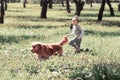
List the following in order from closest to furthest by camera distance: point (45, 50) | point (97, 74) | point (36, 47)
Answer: point (97, 74) < point (36, 47) < point (45, 50)

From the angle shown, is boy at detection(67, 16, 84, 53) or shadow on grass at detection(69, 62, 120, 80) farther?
boy at detection(67, 16, 84, 53)

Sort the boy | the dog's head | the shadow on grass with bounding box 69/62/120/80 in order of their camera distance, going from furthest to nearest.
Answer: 1. the boy
2. the dog's head
3. the shadow on grass with bounding box 69/62/120/80

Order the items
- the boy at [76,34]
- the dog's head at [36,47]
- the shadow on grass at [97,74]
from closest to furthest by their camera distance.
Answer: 1. the shadow on grass at [97,74]
2. the dog's head at [36,47]
3. the boy at [76,34]

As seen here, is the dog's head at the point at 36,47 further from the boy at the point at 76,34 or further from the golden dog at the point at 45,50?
the boy at the point at 76,34

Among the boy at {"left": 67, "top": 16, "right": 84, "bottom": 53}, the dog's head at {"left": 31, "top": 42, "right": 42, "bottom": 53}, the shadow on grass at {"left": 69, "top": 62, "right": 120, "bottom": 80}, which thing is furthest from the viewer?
the boy at {"left": 67, "top": 16, "right": 84, "bottom": 53}

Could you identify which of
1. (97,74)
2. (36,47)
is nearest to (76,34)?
(36,47)

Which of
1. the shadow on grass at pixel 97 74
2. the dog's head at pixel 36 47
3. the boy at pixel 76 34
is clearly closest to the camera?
the shadow on grass at pixel 97 74

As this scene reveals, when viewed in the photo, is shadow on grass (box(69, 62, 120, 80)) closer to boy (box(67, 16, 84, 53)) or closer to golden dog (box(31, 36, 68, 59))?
golden dog (box(31, 36, 68, 59))

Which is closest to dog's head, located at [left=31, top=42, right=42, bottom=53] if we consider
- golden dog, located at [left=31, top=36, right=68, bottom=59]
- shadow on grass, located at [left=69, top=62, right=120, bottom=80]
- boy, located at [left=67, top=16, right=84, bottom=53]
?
golden dog, located at [left=31, top=36, right=68, bottom=59]

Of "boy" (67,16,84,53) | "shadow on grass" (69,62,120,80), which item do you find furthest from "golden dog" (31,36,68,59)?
"shadow on grass" (69,62,120,80)

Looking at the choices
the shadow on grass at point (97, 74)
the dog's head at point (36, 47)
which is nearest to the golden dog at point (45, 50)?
the dog's head at point (36, 47)

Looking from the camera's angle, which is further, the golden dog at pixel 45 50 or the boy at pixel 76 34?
the boy at pixel 76 34

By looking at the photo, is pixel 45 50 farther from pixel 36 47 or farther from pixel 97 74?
pixel 97 74

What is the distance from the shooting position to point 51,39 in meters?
19.6
